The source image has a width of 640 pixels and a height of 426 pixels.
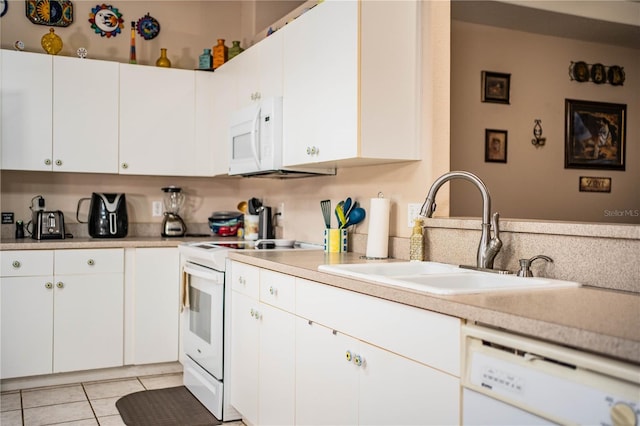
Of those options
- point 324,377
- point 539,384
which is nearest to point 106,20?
point 324,377

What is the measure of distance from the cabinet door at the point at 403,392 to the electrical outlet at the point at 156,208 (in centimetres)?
299

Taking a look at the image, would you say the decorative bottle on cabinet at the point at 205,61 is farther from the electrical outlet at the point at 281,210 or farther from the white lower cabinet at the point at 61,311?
the white lower cabinet at the point at 61,311

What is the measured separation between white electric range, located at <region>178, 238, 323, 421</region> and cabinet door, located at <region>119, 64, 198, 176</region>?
0.74 metres

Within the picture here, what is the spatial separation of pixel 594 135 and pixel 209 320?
3.37 m

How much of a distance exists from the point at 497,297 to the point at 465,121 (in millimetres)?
2941

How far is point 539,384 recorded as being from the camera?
130 centimetres

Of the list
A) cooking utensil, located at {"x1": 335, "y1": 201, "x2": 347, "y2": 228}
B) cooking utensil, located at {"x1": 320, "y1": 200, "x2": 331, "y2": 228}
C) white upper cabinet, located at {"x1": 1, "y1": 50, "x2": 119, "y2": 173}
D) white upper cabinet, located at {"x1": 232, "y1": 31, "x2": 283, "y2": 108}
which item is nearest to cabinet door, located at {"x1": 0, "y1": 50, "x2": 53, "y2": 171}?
white upper cabinet, located at {"x1": 1, "y1": 50, "x2": 119, "y2": 173}

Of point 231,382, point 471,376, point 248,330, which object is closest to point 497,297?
point 471,376

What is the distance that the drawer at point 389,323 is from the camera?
1596 mm

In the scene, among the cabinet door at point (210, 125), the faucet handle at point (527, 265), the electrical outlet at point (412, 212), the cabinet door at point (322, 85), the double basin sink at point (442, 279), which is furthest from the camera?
the cabinet door at point (210, 125)

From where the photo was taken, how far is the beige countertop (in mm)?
1169

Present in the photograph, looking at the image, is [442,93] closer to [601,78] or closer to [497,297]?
[497,297]

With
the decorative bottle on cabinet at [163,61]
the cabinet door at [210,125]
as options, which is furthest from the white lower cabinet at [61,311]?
the decorative bottle on cabinet at [163,61]

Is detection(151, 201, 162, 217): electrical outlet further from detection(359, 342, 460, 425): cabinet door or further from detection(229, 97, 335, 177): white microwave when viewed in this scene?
detection(359, 342, 460, 425): cabinet door
